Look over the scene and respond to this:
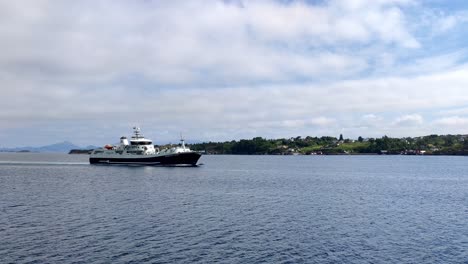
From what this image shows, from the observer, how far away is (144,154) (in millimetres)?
171500

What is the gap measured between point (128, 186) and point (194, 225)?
50.4m

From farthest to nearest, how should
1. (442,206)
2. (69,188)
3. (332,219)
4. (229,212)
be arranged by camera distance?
(69,188)
(442,206)
(229,212)
(332,219)

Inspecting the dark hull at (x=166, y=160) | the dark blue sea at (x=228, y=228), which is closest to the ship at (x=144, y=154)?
the dark hull at (x=166, y=160)

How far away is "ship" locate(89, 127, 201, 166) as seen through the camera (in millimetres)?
166500

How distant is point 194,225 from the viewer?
50719mm

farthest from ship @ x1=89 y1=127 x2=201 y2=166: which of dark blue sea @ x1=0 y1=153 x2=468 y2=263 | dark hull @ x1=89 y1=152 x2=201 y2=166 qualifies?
dark blue sea @ x1=0 y1=153 x2=468 y2=263

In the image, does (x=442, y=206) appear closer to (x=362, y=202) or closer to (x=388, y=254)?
(x=362, y=202)

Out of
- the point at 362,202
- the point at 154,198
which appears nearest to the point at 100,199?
the point at 154,198

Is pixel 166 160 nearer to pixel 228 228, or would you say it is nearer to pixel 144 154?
pixel 144 154

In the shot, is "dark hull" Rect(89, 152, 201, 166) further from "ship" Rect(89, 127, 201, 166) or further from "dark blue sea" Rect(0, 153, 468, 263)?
"dark blue sea" Rect(0, 153, 468, 263)

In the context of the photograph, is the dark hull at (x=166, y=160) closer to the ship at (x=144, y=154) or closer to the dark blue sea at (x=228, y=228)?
the ship at (x=144, y=154)

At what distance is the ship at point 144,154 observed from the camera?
16650 cm

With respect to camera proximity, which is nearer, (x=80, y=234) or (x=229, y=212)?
(x=80, y=234)

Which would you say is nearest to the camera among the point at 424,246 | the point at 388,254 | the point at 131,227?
the point at 388,254
